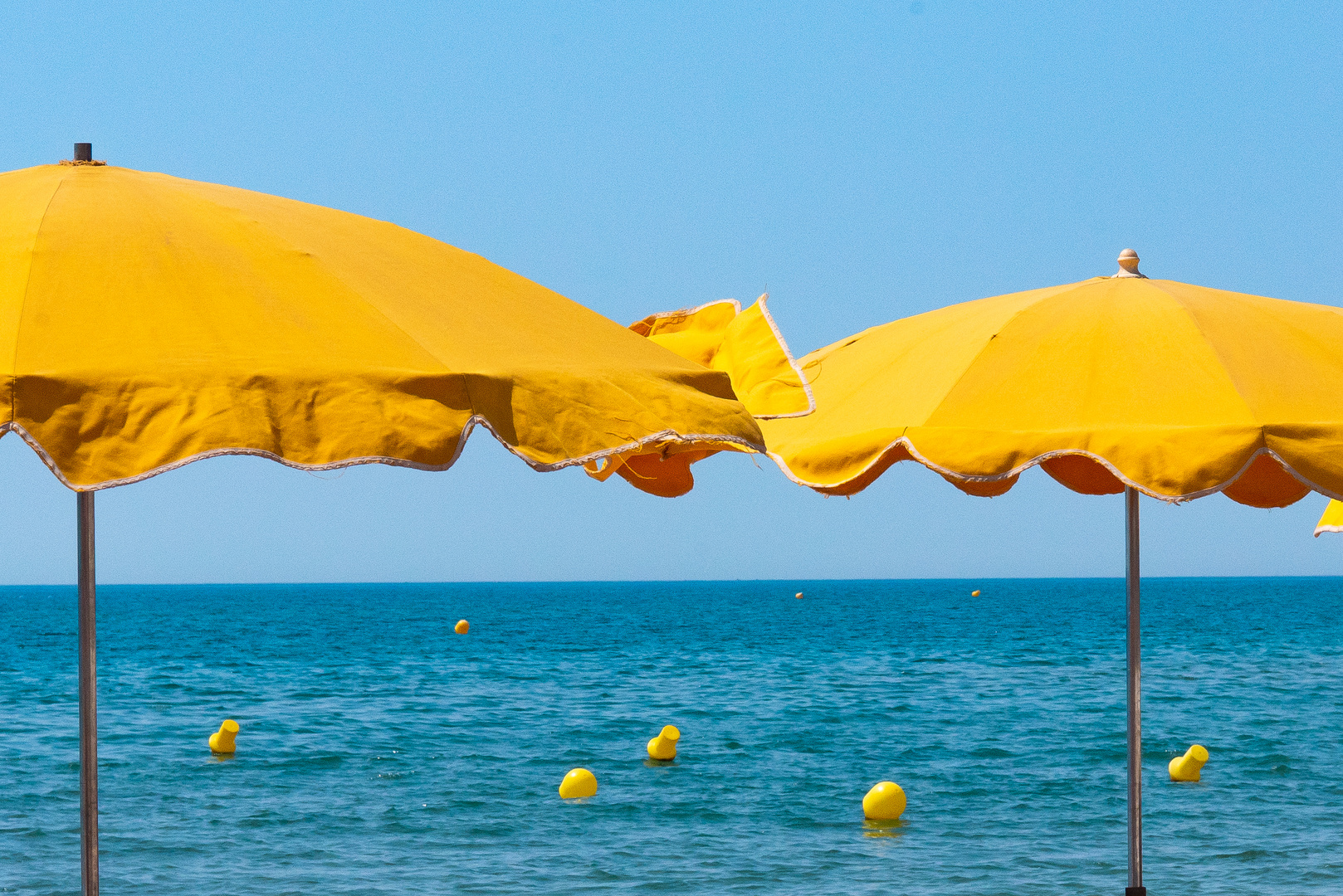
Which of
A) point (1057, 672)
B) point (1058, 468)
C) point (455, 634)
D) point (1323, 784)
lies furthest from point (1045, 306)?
point (455, 634)

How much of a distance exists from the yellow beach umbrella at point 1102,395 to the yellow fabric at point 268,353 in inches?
38.0

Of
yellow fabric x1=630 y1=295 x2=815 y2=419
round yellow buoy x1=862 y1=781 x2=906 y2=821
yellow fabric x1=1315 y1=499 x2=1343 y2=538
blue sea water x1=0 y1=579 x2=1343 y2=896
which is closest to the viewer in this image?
yellow fabric x1=630 y1=295 x2=815 y2=419

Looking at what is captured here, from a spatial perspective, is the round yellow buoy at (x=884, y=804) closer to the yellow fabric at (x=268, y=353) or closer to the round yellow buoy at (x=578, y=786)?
the round yellow buoy at (x=578, y=786)

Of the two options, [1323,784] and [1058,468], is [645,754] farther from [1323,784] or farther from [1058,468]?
[1058,468]

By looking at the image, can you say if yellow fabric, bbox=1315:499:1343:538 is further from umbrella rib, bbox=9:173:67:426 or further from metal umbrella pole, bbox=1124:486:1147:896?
umbrella rib, bbox=9:173:67:426

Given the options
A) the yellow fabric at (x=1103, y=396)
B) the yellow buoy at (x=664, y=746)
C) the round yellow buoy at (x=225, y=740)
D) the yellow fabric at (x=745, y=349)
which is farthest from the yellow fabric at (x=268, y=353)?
the round yellow buoy at (x=225, y=740)

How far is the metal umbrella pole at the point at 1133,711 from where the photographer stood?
17.3 ft

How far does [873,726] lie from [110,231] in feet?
75.2

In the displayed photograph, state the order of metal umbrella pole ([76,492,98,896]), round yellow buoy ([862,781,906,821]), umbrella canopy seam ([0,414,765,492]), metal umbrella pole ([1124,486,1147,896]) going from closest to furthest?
umbrella canopy seam ([0,414,765,492])
metal umbrella pole ([76,492,98,896])
metal umbrella pole ([1124,486,1147,896])
round yellow buoy ([862,781,906,821])

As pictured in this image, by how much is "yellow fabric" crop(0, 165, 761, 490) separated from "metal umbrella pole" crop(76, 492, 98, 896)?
104cm

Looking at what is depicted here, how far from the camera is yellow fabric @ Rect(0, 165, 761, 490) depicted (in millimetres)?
2682

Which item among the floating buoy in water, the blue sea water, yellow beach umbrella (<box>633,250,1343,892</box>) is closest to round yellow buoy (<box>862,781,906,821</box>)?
the blue sea water

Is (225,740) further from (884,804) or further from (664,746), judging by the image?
(884,804)

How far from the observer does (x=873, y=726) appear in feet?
81.0
